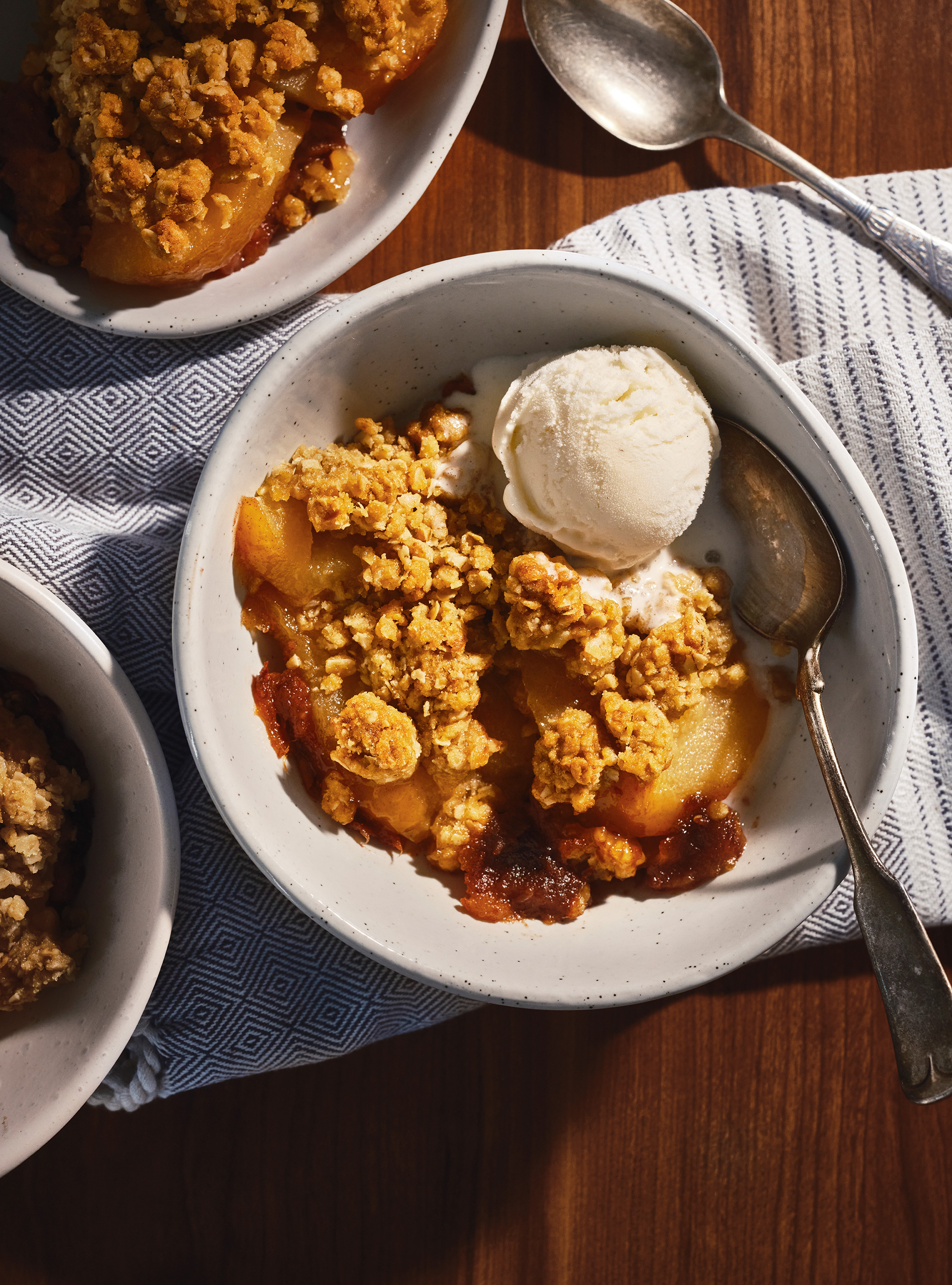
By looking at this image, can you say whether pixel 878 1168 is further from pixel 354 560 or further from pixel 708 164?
pixel 708 164

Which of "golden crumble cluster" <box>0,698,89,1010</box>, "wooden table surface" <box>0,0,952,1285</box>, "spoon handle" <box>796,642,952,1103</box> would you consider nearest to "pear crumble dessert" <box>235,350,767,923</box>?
"spoon handle" <box>796,642,952,1103</box>

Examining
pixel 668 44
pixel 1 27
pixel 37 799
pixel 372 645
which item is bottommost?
pixel 37 799

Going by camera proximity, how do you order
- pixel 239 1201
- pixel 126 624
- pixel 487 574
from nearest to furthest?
pixel 487 574 → pixel 126 624 → pixel 239 1201

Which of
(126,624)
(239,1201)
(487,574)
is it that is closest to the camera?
(487,574)

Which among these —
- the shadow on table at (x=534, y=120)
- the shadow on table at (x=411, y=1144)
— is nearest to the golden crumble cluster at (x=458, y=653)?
the shadow on table at (x=411, y=1144)

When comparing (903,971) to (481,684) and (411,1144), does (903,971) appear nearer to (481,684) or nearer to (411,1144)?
(481,684)

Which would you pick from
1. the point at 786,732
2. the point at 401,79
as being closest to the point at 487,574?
the point at 786,732

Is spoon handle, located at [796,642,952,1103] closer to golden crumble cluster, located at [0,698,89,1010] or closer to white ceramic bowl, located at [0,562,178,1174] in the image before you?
white ceramic bowl, located at [0,562,178,1174]

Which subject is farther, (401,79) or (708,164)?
(708,164)
